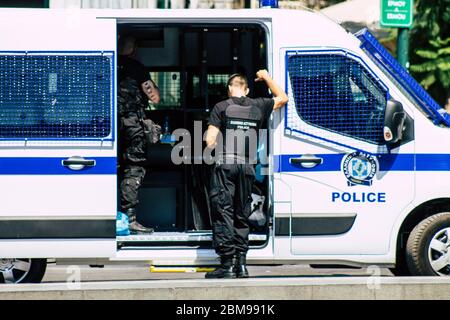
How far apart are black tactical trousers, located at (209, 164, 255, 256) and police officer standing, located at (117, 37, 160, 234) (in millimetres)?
737

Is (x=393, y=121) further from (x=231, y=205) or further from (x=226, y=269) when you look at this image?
(x=226, y=269)

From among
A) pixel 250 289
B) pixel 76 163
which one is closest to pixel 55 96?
pixel 76 163

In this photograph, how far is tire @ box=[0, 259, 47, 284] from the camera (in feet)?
26.1

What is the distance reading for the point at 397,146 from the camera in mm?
7895

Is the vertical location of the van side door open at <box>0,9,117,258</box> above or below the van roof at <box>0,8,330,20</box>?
below

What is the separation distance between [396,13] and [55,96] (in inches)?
211

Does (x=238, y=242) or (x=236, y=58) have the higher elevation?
(x=236, y=58)

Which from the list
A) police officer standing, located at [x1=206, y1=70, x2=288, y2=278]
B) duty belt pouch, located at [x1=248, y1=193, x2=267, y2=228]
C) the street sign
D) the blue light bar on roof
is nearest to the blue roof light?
police officer standing, located at [x1=206, y1=70, x2=288, y2=278]

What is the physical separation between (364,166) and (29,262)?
2908 mm

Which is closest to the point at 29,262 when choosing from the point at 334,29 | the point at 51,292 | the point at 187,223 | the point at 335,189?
the point at 51,292

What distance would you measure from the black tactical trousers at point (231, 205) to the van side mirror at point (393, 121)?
45.5 inches

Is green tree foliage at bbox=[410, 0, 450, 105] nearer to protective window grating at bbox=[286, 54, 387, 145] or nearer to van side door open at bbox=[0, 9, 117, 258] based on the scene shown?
protective window grating at bbox=[286, 54, 387, 145]

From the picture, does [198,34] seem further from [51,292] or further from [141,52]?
[51,292]

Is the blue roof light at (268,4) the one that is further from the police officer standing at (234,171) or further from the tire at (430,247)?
the tire at (430,247)
